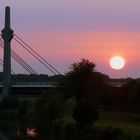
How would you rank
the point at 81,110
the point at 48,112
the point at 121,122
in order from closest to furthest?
1. the point at 81,110
2. the point at 121,122
3. the point at 48,112

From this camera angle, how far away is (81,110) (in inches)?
1679

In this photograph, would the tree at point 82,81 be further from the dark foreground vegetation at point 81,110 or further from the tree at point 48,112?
the tree at point 48,112

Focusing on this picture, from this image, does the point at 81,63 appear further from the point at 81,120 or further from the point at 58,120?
the point at 81,120

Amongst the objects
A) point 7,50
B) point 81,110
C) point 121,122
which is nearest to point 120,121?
point 121,122

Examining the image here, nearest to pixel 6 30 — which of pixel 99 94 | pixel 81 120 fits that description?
pixel 99 94

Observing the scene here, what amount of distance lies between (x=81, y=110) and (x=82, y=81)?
85.1 ft

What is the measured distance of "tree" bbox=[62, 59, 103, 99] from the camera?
68.6 meters

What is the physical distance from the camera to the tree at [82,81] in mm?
68562

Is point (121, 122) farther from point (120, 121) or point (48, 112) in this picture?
point (48, 112)

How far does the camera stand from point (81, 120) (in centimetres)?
4300

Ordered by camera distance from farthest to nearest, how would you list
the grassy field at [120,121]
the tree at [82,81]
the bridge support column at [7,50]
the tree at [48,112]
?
1. the bridge support column at [7,50]
2. the tree at [82,81]
3. the tree at [48,112]
4. the grassy field at [120,121]

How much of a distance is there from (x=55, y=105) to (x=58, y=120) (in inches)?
116

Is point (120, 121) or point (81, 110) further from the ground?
point (81, 110)

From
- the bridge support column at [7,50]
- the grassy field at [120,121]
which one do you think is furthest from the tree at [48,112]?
the bridge support column at [7,50]
